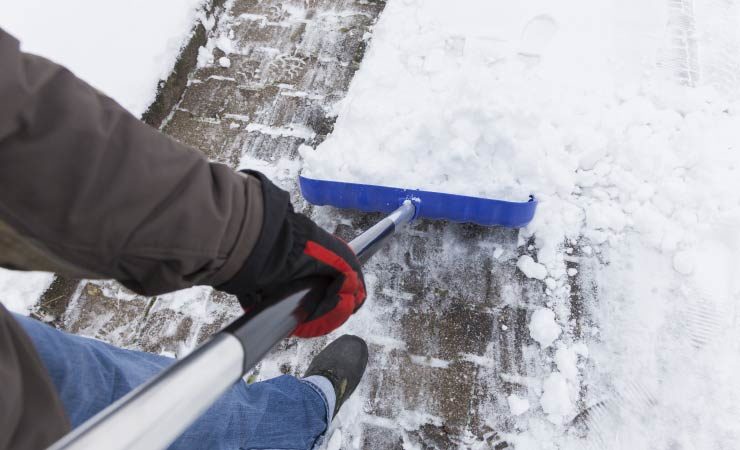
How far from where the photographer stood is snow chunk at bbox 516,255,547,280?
1.89 meters

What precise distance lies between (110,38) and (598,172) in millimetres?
2363

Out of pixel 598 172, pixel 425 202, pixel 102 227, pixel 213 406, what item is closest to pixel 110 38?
pixel 425 202

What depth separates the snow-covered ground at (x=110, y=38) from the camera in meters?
2.24

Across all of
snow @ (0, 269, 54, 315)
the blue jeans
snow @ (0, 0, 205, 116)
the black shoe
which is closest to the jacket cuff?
the blue jeans

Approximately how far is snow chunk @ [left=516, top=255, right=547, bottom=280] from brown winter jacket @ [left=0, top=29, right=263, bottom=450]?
1.29m

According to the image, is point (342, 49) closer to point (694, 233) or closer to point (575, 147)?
point (575, 147)

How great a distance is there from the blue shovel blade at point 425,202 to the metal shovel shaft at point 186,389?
0.83m

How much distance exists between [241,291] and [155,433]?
0.33m

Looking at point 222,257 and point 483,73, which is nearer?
point 222,257

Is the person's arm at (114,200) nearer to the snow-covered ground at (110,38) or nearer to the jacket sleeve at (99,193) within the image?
the jacket sleeve at (99,193)

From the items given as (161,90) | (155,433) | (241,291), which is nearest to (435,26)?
(161,90)

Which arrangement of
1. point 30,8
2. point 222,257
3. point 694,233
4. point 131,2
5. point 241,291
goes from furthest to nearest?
point 131,2, point 30,8, point 694,233, point 241,291, point 222,257

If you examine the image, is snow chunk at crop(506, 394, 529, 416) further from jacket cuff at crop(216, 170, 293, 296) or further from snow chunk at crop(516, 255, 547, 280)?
jacket cuff at crop(216, 170, 293, 296)

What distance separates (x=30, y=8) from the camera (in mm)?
2332
